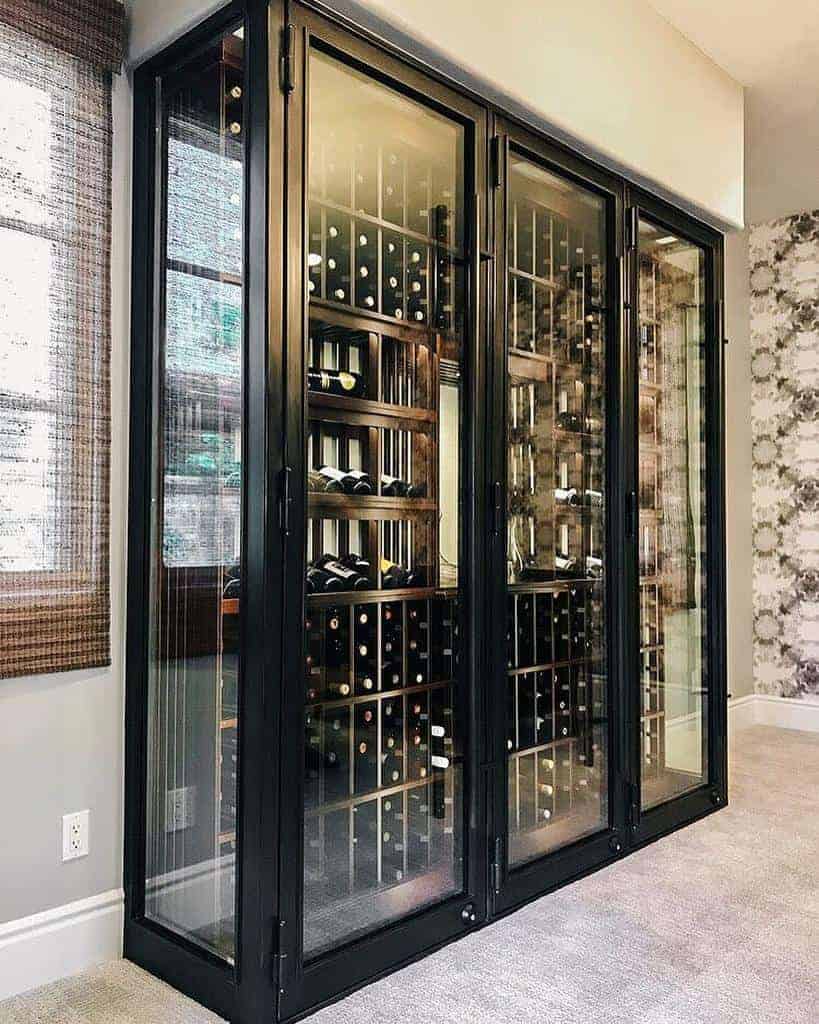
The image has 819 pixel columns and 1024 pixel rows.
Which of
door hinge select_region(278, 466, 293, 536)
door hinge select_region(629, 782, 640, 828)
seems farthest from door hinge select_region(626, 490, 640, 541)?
door hinge select_region(278, 466, 293, 536)

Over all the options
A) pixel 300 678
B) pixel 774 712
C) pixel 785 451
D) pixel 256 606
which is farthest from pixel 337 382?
pixel 774 712

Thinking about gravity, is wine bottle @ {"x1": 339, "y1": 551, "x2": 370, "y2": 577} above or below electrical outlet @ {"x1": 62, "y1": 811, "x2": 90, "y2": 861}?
above

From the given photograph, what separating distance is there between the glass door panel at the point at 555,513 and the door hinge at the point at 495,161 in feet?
0.26

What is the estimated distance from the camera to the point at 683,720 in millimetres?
3455

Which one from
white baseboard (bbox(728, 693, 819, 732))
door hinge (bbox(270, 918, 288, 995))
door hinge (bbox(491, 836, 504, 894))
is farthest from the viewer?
white baseboard (bbox(728, 693, 819, 732))

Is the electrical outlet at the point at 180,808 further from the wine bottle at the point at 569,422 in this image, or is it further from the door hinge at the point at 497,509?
the wine bottle at the point at 569,422

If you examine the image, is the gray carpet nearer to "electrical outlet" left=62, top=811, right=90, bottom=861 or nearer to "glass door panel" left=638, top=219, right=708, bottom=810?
"electrical outlet" left=62, top=811, right=90, bottom=861

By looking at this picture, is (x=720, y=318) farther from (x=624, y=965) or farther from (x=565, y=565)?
(x=624, y=965)

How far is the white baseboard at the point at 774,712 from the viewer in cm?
505

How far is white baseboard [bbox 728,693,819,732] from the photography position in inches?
199

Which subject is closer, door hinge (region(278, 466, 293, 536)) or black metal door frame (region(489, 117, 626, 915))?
door hinge (region(278, 466, 293, 536))

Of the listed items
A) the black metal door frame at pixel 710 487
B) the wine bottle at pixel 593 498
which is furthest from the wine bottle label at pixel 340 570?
the black metal door frame at pixel 710 487

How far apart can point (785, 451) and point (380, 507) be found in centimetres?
364

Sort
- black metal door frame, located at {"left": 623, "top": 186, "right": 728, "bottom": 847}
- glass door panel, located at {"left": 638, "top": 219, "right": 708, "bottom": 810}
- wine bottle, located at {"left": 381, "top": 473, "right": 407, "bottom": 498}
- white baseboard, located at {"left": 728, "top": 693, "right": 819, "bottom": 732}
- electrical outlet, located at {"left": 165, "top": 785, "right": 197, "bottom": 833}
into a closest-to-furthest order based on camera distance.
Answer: electrical outlet, located at {"left": 165, "top": 785, "right": 197, "bottom": 833} < wine bottle, located at {"left": 381, "top": 473, "right": 407, "bottom": 498} < black metal door frame, located at {"left": 623, "top": 186, "right": 728, "bottom": 847} < glass door panel, located at {"left": 638, "top": 219, "right": 708, "bottom": 810} < white baseboard, located at {"left": 728, "top": 693, "right": 819, "bottom": 732}
